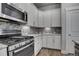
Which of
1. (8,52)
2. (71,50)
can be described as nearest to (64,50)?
(71,50)

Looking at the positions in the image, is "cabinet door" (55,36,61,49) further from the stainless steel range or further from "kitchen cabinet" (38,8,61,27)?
the stainless steel range

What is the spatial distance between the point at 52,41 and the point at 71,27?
106 cm

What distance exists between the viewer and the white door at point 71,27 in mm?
2748

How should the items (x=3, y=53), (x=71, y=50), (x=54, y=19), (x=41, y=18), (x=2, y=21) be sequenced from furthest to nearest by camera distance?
(x=41, y=18) → (x=54, y=19) → (x=71, y=50) → (x=2, y=21) → (x=3, y=53)

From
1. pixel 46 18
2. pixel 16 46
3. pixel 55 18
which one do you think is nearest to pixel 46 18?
pixel 46 18

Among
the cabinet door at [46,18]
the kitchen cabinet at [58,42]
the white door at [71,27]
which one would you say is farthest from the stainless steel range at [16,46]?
the cabinet door at [46,18]

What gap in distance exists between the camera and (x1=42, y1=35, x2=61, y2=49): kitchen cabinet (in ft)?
10.5

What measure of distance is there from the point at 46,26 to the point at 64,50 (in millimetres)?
1499

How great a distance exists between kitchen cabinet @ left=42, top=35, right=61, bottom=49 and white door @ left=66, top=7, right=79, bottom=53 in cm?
49

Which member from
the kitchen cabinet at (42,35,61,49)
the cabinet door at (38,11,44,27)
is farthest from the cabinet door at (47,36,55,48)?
the cabinet door at (38,11,44,27)

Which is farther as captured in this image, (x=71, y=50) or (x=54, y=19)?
(x=54, y=19)

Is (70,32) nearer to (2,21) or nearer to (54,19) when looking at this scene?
(54,19)

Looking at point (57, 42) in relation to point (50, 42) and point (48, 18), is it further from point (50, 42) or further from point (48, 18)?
point (48, 18)

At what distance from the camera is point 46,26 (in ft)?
12.3
